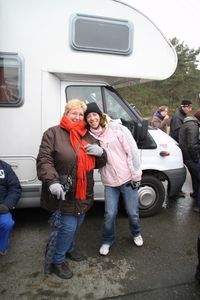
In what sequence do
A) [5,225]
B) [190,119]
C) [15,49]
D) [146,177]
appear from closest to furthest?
[5,225], [15,49], [146,177], [190,119]

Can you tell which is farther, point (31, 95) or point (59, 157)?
point (31, 95)

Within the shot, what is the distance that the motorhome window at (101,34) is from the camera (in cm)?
312

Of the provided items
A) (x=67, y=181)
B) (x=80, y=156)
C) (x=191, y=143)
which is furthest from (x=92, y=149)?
(x=191, y=143)

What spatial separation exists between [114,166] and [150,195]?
1378mm

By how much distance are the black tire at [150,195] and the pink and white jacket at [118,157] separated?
1.05 metres

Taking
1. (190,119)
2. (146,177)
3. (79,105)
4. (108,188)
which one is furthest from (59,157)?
(190,119)

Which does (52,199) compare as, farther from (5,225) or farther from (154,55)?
(154,55)

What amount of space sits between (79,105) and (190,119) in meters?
2.49

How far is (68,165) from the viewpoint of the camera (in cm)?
232

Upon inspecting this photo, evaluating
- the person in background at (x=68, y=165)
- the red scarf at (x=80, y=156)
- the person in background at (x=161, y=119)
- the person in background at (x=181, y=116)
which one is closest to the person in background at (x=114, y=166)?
the person in background at (x=68, y=165)

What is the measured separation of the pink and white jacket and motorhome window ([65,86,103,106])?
0.90 meters

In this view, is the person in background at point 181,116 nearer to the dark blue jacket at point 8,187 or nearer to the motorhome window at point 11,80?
the motorhome window at point 11,80

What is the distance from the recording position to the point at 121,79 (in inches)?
137

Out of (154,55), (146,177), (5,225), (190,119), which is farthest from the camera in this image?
(190,119)
